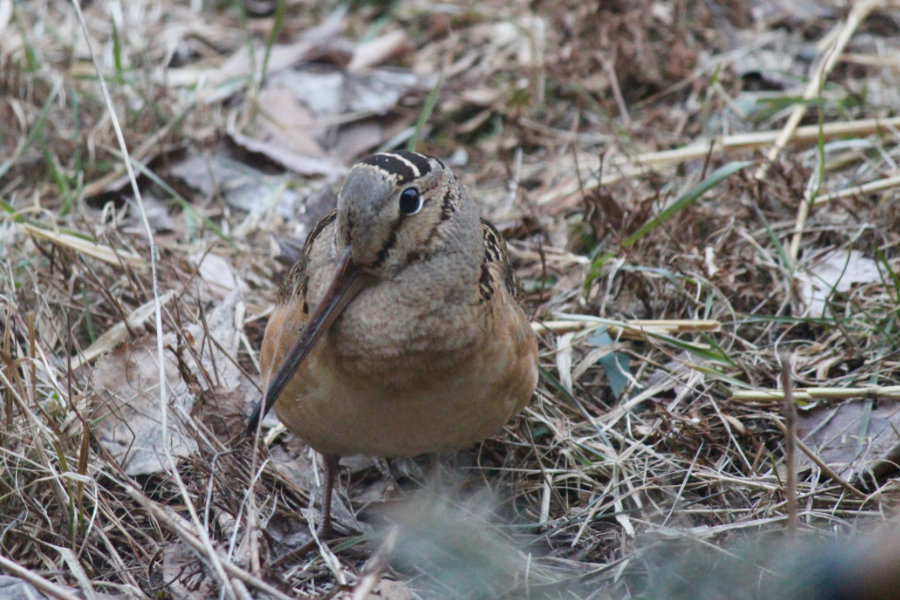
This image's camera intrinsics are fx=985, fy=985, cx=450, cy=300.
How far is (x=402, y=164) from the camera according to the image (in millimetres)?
2840

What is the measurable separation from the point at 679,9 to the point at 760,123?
1026 mm

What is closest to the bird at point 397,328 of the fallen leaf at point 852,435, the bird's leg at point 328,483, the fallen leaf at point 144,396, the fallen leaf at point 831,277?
the bird's leg at point 328,483

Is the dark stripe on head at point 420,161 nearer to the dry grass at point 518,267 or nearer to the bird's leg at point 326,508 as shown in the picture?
the dry grass at point 518,267

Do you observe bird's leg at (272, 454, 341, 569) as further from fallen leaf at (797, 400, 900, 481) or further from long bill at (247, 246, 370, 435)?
fallen leaf at (797, 400, 900, 481)

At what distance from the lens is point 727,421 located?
138 inches

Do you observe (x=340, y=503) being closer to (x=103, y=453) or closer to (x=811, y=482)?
(x=103, y=453)

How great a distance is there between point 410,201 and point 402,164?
0.11 m

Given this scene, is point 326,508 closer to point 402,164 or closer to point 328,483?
point 328,483

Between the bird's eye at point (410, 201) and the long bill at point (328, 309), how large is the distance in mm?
202

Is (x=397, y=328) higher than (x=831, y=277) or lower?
higher

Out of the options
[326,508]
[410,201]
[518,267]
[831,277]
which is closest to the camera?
[410,201]

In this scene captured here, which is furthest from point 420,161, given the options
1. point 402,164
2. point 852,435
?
point 852,435

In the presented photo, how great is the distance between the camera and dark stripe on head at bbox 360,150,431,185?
110 inches

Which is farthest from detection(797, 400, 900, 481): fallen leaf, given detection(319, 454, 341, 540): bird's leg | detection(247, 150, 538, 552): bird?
detection(319, 454, 341, 540): bird's leg
